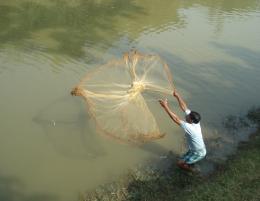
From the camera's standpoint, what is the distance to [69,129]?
30.5 ft

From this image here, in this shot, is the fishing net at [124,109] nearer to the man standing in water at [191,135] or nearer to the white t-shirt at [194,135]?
the man standing in water at [191,135]

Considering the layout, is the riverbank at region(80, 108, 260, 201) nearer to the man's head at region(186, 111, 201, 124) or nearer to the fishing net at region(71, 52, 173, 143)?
the fishing net at region(71, 52, 173, 143)

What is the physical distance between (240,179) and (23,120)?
4982 millimetres

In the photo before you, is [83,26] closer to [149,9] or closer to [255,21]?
[149,9]

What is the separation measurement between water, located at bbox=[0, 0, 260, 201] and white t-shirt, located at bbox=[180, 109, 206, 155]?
1.18m

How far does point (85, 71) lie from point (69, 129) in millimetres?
3387

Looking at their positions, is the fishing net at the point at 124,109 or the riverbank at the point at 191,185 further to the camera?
the fishing net at the point at 124,109

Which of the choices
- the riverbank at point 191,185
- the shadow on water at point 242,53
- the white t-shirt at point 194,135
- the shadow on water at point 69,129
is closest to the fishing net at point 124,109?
the shadow on water at point 69,129

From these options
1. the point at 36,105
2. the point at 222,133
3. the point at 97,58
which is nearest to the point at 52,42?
the point at 97,58

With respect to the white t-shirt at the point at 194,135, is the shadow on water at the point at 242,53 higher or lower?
lower

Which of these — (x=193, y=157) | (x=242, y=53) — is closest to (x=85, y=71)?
(x=193, y=157)

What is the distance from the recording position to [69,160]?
27.4ft

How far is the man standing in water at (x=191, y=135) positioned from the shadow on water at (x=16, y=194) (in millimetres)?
2546

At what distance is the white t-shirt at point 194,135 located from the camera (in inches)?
293
